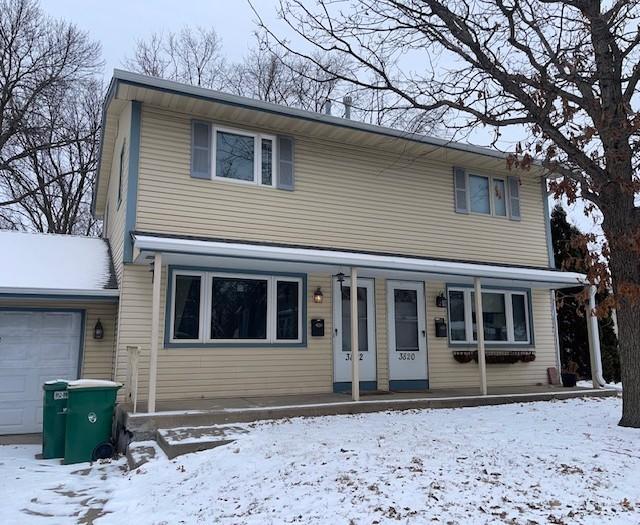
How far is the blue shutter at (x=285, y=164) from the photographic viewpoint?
9.26m

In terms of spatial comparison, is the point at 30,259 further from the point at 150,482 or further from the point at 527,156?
the point at 527,156

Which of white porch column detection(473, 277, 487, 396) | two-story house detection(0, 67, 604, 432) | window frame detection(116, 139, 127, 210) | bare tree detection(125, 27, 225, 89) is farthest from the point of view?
bare tree detection(125, 27, 225, 89)

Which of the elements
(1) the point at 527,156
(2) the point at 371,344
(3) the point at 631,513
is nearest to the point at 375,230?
(2) the point at 371,344

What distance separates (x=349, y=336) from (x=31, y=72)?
14.4 m

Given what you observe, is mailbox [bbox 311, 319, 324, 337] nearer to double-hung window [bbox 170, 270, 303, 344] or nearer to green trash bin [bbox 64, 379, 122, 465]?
double-hung window [bbox 170, 270, 303, 344]

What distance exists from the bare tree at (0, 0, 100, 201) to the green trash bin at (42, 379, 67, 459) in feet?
41.3

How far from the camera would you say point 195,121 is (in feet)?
28.4

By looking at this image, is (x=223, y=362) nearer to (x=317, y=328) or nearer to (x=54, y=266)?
(x=317, y=328)

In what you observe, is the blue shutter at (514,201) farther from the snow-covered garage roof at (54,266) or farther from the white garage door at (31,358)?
the white garage door at (31,358)

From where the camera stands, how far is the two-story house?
8055 mm

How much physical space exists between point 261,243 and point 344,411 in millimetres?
2964

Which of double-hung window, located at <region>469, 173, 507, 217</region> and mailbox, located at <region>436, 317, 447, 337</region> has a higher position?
double-hung window, located at <region>469, 173, 507, 217</region>

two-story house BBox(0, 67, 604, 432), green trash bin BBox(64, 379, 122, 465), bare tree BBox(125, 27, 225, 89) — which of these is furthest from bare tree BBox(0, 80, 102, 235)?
green trash bin BBox(64, 379, 122, 465)

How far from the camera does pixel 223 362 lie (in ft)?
27.7
